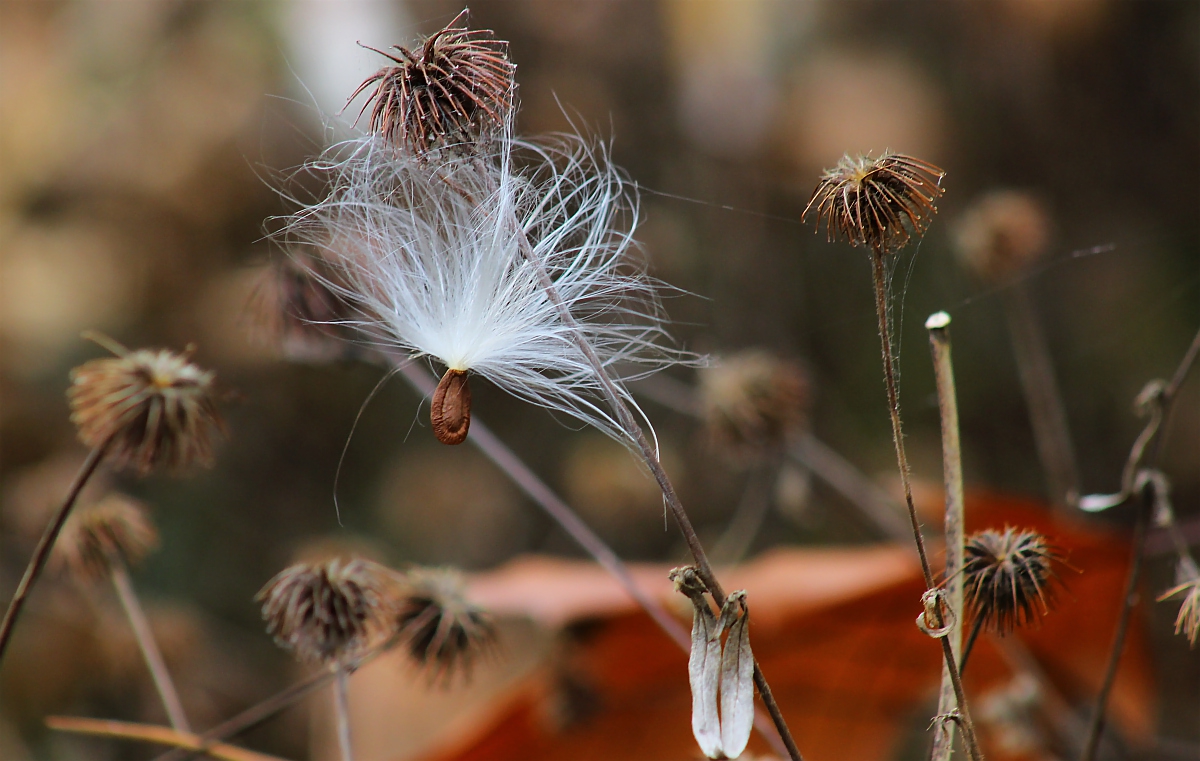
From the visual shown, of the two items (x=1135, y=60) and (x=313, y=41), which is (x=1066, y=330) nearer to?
(x=1135, y=60)

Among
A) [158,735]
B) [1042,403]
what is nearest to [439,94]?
[158,735]

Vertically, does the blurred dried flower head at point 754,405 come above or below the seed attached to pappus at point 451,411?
above

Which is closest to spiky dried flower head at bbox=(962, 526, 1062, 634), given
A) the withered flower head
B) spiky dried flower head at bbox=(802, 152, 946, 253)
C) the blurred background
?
spiky dried flower head at bbox=(802, 152, 946, 253)

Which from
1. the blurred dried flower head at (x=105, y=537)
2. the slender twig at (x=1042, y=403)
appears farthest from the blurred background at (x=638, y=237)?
the blurred dried flower head at (x=105, y=537)

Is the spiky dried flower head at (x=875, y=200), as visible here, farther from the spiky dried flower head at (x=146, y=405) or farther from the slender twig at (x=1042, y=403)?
the slender twig at (x=1042, y=403)

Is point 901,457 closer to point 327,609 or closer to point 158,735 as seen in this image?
point 327,609

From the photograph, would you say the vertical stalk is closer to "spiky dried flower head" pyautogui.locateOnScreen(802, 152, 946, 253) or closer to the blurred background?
"spiky dried flower head" pyautogui.locateOnScreen(802, 152, 946, 253)

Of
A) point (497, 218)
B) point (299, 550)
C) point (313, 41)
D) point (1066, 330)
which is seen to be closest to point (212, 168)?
point (313, 41)

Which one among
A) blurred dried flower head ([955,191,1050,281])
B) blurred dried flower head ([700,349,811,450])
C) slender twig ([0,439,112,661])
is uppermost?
blurred dried flower head ([955,191,1050,281])
